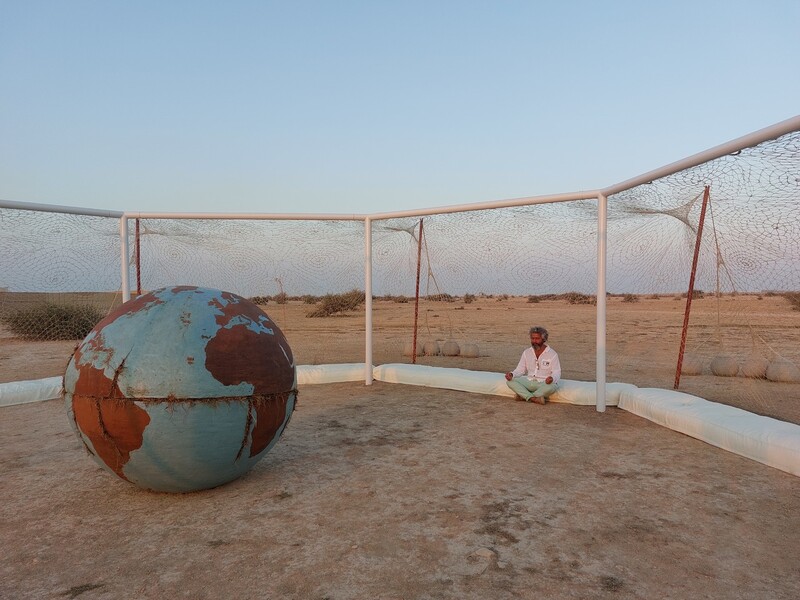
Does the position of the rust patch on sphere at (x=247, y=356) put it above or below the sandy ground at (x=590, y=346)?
above

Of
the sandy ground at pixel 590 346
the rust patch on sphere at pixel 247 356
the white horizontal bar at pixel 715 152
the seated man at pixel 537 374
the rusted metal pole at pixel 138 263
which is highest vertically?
the white horizontal bar at pixel 715 152

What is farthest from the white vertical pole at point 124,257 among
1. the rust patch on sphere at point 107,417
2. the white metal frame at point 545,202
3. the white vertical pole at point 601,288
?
the white vertical pole at point 601,288

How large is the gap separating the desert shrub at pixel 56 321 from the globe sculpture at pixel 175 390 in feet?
46.6

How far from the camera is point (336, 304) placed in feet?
94.4

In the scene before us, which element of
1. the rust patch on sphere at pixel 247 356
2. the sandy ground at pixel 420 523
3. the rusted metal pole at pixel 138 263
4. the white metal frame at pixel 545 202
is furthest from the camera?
the rusted metal pole at pixel 138 263

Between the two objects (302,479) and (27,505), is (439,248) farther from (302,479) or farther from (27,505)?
(27,505)

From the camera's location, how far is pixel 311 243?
29.3 ft

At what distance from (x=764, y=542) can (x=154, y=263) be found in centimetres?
840

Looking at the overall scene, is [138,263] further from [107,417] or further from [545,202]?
[545,202]

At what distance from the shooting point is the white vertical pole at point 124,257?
775 cm

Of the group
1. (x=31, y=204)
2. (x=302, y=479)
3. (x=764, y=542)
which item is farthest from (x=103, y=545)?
(x=31, y=204)

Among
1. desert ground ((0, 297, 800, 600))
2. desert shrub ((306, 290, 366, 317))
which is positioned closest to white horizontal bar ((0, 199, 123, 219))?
desert ground ((0, 297, 800, 600))

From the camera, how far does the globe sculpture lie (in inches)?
131

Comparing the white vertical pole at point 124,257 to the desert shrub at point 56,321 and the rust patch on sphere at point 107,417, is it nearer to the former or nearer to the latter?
the rust patch on sphere at point 107,417
